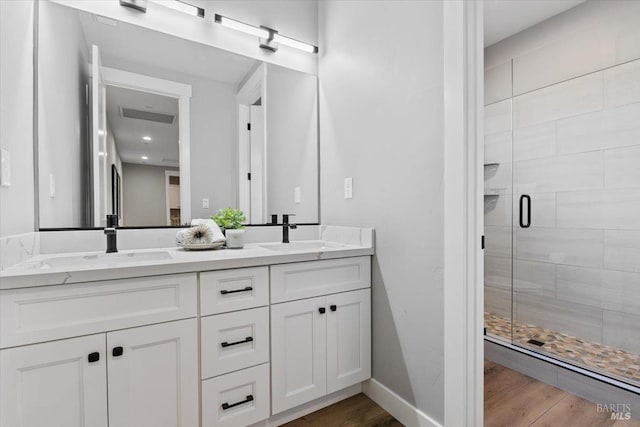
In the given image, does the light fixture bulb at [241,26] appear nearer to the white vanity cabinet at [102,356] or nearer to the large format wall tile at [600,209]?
the white vanity cabinet at [102,356]

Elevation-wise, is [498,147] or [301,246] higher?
[498,147]

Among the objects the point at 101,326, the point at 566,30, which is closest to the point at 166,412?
the point at 101,326

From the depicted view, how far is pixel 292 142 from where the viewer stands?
84.7 inches

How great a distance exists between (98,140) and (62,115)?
0.17 m

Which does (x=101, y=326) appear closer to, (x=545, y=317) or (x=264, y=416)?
(x=264, y=416)

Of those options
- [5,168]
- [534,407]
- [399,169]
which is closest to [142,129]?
[5,168]

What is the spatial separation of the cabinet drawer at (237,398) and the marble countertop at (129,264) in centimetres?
48

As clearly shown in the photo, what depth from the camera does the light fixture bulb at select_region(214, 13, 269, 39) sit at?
1.85 m

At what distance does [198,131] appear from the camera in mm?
1827

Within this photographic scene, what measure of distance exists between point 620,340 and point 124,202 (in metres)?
3.22

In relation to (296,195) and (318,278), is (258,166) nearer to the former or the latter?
(296,195)

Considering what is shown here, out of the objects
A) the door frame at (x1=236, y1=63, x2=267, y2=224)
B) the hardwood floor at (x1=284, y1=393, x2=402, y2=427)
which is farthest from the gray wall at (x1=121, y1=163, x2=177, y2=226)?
the hardwood floor at (x1=284, y1=393, x2=402, y2=427)

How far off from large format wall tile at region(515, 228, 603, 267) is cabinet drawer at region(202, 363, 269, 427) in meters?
2.37

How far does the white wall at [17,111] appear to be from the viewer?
1.07 m
